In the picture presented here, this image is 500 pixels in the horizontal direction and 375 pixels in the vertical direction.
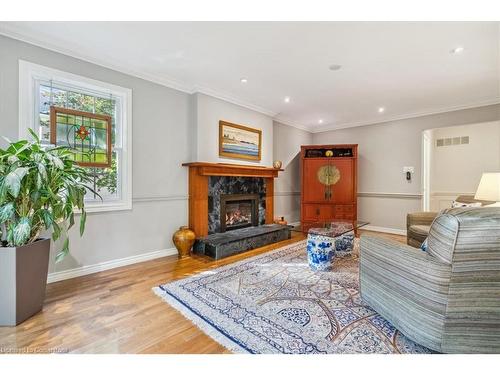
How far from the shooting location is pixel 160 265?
2982 mm

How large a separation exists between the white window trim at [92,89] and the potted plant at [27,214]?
0.72m

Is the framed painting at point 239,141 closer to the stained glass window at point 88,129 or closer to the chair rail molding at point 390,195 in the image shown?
the stained glass window at point 88,129

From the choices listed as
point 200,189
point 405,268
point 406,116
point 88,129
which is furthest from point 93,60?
point 406,116

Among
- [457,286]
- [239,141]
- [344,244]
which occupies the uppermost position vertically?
[239,141]

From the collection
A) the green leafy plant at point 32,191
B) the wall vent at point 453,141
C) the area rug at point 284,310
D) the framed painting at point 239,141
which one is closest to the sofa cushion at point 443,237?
the area rug at point 284,310

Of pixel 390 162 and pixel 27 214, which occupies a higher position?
pixel 390 162

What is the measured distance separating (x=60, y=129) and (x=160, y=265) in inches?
74.9

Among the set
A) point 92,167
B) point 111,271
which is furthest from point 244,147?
point 111,271

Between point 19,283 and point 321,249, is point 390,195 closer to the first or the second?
point 321,249

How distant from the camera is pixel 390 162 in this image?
197 inches

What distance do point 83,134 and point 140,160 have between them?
661 mm

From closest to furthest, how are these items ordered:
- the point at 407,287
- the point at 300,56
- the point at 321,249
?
the point at 407,287 → the point at 300,56 → the point at 321,249
